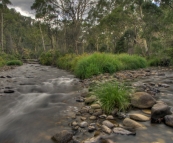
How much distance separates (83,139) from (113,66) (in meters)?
7.29

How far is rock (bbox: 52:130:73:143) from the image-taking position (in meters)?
2.67

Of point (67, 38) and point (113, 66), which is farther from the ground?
point (67, 38)

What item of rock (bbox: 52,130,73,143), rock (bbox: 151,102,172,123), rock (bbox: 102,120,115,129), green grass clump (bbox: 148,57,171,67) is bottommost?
rock (bbox: 52,130,73,143)

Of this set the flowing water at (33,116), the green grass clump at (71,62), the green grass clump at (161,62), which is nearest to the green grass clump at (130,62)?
the green grass clump at (161,62)

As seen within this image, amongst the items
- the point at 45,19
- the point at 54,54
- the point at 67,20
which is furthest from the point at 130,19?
the point at 45,19

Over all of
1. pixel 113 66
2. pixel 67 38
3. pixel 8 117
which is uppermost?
pixel 67 38

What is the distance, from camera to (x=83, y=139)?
2709 mm

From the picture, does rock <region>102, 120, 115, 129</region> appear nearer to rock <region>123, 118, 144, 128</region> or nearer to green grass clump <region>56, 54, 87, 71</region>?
rock <region>123, 118, 144, 128</region>

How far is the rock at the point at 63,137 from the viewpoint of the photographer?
8.76ft

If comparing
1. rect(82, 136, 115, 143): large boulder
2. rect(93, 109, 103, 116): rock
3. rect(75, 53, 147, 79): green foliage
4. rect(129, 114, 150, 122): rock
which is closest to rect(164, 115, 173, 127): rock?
rect(129, 114, 150, 122): rock

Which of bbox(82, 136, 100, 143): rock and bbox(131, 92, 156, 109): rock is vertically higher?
bbox(131, 92, 156, 109): rock

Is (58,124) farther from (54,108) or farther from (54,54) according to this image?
(54,54)

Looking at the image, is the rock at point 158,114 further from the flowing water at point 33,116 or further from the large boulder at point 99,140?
the flowing water at point 33,116

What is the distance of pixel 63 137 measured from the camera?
8.84 feet
